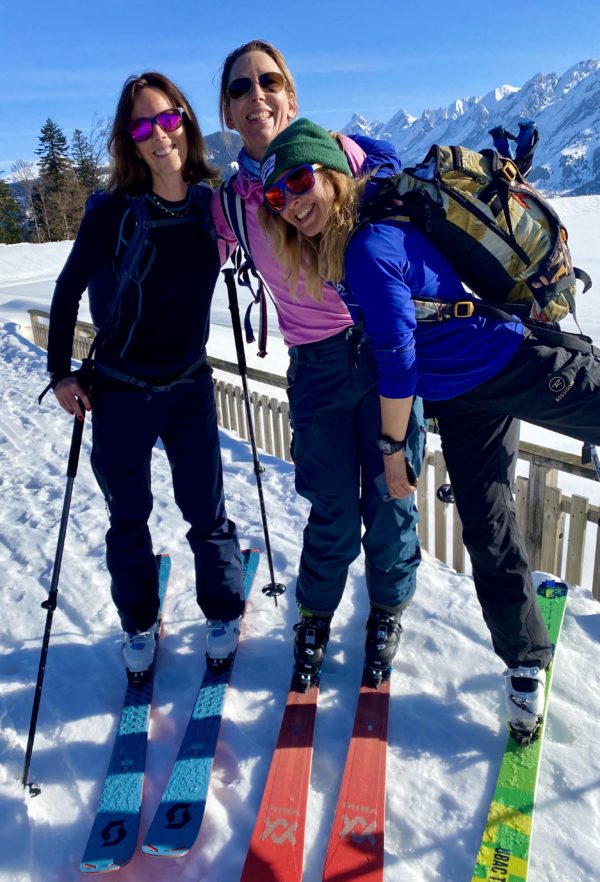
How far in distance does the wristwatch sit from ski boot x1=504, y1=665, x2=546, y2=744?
1008 millimetres

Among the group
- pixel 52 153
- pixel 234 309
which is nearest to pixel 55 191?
pixel 52 153

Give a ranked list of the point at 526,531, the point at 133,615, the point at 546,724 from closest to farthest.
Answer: the point at 546,724
the point at 133,615
the point at 526,531

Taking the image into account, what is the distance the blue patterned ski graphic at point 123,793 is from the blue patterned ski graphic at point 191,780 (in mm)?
91

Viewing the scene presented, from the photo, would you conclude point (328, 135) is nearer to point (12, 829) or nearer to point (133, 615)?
point (133, 615)

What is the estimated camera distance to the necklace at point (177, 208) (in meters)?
2.33

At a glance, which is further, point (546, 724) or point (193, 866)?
point (546, 724)

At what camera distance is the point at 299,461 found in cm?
248

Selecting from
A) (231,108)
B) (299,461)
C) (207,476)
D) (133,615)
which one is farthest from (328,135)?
(133,615)

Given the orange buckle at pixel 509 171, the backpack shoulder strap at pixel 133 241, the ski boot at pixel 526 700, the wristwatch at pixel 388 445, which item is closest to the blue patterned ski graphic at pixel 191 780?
the ski boot at pixel 526 700

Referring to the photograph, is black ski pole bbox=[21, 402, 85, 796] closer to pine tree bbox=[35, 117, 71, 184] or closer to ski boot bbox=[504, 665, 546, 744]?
ski boot bbox=[504, 665, 546, 744]

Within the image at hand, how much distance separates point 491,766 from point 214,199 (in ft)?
8.15

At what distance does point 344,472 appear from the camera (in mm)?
2391

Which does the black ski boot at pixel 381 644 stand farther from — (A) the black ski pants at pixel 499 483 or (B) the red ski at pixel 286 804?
(A) the black ski pants at pixel 499 483

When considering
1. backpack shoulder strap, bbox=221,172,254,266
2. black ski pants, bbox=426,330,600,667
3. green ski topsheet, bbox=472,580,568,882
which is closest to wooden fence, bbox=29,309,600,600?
black ski pants, bbox=426,330,600,667
